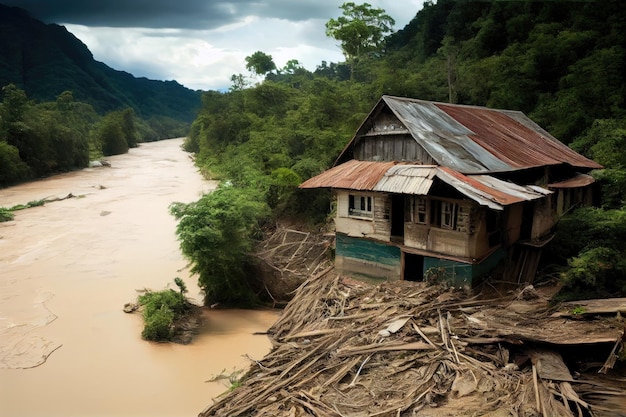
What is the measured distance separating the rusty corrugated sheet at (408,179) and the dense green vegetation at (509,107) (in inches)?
121

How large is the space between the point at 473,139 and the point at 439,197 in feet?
9.02

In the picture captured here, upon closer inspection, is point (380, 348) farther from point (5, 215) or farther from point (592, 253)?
point (5, 215)

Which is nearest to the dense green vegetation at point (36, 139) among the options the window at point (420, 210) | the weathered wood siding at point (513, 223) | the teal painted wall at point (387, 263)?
the teal painted wall at point (387, 263)

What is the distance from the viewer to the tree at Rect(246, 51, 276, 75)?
52594mm

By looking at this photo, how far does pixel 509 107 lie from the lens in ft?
63.7

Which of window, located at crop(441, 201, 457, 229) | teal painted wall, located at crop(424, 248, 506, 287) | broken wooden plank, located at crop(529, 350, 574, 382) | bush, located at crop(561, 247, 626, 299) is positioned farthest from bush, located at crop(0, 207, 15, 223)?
bush, located at crop(561, 247, 626, 299)

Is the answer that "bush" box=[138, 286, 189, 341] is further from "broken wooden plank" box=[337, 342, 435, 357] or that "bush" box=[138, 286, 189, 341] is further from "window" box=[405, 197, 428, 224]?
"window" box=[405, 197, 428, 224]

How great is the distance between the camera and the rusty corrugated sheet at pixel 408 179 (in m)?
8.77

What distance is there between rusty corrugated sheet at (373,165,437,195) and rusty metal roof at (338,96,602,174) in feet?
1.36

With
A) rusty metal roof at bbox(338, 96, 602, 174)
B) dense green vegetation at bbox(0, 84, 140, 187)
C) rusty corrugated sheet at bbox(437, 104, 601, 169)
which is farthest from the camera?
dense green vegetation at bbox(0, 84, 140, 187)

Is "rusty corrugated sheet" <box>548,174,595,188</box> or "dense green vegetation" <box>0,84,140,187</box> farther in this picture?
"dense green vegetation" <box>0,84,140,187</box>

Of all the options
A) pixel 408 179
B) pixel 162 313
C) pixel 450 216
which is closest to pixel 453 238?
pixel 450 216

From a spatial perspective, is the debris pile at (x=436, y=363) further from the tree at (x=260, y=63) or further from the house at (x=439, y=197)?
the tree at (x=260, y=63)

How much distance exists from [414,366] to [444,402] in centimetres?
95
